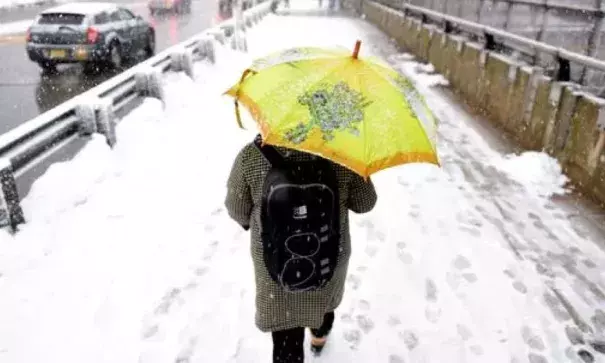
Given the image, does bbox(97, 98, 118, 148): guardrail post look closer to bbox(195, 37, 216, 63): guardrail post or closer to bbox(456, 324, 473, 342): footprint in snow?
bbox(456, 324, 473, 342): footprint in snow

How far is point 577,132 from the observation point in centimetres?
575

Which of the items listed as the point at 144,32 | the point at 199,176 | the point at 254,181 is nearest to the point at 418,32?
the point at 144,32

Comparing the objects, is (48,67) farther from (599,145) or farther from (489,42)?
(599,145)

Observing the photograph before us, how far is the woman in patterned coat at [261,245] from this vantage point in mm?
2240

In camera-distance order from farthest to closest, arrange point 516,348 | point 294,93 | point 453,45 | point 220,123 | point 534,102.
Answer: point 453,45 < point 220,123 < point 534,102 < point 516,348 < point 294,93

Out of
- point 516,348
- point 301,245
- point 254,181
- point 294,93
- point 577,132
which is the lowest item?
point 516,348

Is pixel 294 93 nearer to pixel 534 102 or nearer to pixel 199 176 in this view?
pixel 199 176

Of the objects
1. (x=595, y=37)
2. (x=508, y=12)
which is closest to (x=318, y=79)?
(x=595, y=37)

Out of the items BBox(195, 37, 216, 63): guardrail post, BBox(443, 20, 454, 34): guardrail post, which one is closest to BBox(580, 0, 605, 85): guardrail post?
BBox(443, 20, 454, 34): guardrail post

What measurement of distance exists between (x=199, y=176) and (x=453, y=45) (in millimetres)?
7673

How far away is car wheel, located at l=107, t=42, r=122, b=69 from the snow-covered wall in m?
8.49

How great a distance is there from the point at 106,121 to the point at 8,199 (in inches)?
88.3

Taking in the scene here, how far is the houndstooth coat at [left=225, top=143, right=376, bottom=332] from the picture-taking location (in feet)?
7.32

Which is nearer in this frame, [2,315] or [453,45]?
[2,315]
